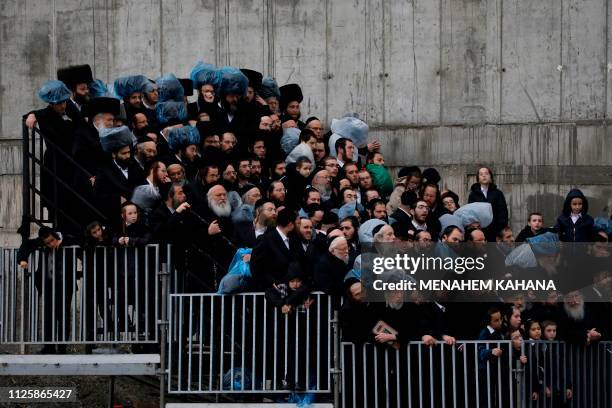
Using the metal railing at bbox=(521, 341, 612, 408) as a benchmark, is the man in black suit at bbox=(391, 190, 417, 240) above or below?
above

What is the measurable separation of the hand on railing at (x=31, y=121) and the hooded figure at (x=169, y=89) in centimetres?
176

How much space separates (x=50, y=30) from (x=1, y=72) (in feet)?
2.89

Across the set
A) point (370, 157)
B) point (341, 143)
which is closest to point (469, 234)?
point (341, 143)

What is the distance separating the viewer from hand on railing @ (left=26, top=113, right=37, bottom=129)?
16.3 meters

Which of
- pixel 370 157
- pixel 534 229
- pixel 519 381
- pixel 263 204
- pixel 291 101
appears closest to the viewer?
pixel 519 381

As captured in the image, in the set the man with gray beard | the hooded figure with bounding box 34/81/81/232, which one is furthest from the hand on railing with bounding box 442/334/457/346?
the hooded figure with bounding box 34/81/81/232

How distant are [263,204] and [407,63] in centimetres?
Answer: 570

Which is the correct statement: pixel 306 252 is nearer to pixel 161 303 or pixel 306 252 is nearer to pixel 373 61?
pixel 161 303

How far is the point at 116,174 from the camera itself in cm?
1614

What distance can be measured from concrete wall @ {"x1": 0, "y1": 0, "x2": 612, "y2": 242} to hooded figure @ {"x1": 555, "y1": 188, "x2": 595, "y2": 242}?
7.71 ft

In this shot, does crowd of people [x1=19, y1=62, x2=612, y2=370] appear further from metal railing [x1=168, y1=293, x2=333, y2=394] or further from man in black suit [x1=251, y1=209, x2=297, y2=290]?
metal railing [x1=168, y1=293, x2=333, y2=394]

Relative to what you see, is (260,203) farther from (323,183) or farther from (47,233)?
(47,233)

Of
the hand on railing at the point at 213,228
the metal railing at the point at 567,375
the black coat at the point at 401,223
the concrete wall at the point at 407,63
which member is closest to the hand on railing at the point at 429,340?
the metal railing at the point at 567,375

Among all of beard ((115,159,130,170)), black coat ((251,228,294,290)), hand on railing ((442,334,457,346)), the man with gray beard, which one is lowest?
hand on railing ((442,334,457,346))
